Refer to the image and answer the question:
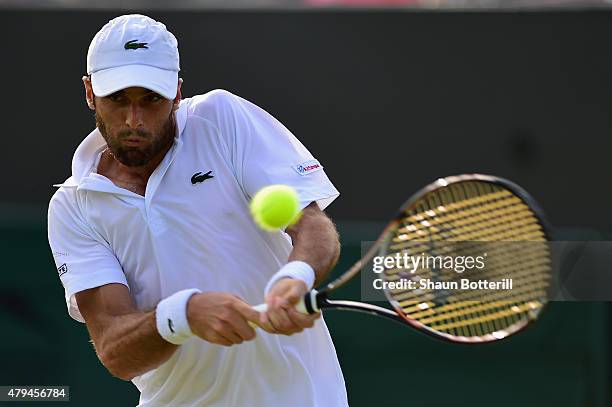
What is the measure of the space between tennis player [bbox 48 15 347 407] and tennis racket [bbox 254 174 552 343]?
0.18 metres

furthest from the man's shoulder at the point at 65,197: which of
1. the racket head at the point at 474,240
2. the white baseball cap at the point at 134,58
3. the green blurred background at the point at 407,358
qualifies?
the green blurred background at the point at 407,358

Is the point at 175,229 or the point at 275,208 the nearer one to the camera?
the point at 275,208

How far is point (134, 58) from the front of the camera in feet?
9.46

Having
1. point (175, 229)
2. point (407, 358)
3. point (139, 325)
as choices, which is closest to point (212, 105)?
point (175, 229)

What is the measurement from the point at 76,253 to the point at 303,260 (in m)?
0.60

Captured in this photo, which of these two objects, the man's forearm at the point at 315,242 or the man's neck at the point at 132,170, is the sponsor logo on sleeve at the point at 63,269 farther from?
the man's forearm at the point at 315,242

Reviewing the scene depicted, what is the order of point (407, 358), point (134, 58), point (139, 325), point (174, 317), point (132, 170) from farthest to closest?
point (407, 358), point (132, 170), point (134, 58), point (139, 325), point (174, 317)

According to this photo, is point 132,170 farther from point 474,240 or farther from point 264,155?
point 474,240

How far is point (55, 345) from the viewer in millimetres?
4707

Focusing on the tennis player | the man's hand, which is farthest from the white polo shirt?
the man's hand

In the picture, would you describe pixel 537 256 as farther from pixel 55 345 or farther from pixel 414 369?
pixel 55 345

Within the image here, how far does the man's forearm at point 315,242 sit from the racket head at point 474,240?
10 centimetres

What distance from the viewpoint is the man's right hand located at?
8.52 feet

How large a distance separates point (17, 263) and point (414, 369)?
1625mm
